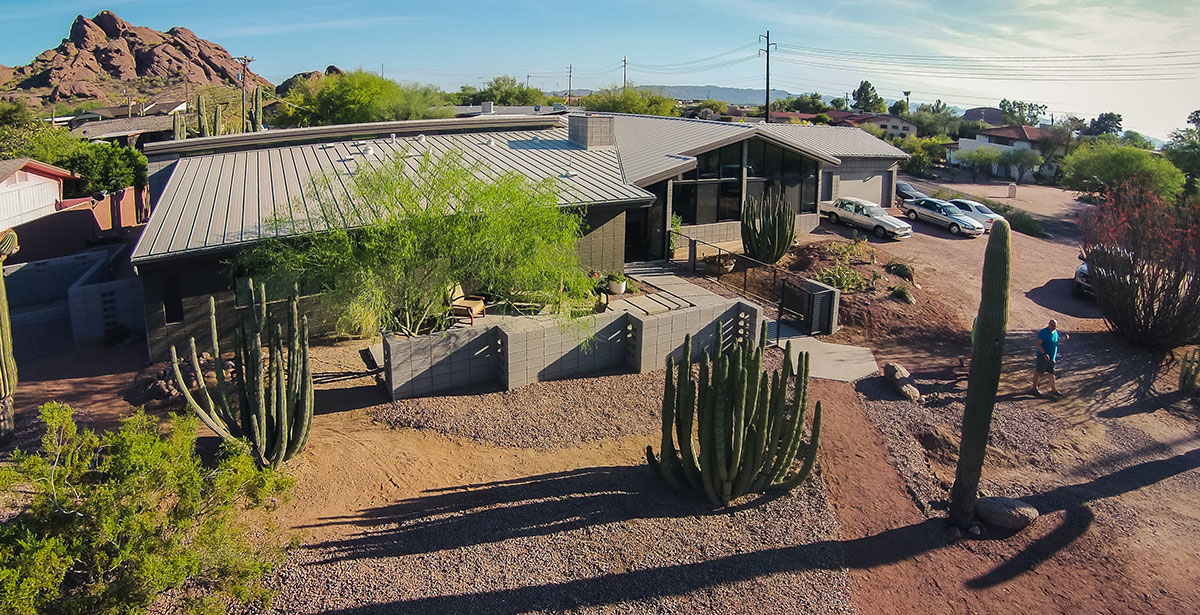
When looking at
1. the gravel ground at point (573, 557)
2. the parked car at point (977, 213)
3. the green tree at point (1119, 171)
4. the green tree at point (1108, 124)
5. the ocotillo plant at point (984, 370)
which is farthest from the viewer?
the green tree at point (1108, 124)

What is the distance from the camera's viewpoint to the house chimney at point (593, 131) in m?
21.9

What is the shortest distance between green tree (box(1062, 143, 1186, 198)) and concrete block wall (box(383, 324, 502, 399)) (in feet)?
109

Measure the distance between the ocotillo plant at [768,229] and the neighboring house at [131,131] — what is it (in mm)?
39280

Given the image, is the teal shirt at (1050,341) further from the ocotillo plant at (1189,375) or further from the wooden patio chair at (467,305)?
the wooden patio chair at (467,305)

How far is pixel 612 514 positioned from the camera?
31.3 feet

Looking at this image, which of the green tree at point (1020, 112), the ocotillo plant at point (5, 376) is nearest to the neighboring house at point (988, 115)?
the green tree at point (1020, 112)

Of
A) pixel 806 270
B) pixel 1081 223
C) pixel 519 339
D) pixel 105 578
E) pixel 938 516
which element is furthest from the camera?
pixel 806 270

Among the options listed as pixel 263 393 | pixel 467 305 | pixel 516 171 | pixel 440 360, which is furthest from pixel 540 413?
pixel 516 171

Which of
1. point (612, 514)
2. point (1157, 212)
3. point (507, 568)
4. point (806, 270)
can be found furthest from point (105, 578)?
point (1157, 212)

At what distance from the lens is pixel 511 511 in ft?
31.4

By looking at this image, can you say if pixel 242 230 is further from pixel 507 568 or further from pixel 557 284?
pixel 507 568

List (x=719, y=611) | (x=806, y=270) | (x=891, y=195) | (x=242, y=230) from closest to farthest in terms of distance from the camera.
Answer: (x=719, y=611), (x=242, y=230), (x=806, y=270), (x=891, y=195)

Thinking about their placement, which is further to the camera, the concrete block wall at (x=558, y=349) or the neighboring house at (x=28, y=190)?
the neighboring house at (x=28, y=190)

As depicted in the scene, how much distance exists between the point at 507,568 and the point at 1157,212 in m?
15.9
